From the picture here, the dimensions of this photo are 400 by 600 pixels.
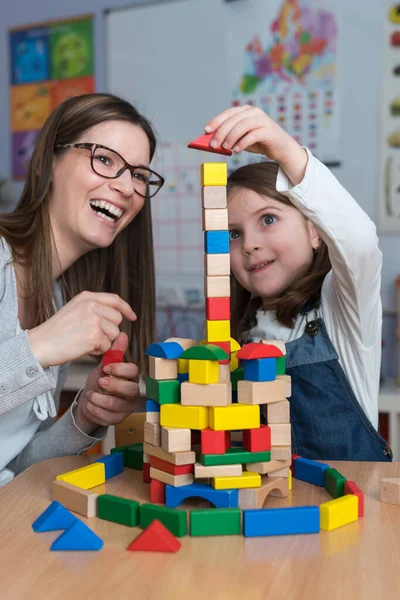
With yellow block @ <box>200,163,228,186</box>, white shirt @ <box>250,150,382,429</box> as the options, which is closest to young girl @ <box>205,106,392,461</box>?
white shirt @ <box>250,150,382,429</box>

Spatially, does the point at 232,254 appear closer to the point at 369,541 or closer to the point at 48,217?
the point at 48,217

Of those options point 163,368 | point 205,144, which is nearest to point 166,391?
point 163,368

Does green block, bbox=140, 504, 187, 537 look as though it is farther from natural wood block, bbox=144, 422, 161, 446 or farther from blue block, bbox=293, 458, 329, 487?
blue block, bbox=293, 458, 329, 487

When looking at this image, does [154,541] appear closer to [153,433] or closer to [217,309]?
[153,433]

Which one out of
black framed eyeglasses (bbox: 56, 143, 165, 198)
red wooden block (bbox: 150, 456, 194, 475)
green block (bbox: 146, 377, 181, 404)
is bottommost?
red wooden block (bbox: 150, 456, 194, 475)

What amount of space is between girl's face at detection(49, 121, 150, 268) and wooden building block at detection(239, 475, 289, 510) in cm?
69

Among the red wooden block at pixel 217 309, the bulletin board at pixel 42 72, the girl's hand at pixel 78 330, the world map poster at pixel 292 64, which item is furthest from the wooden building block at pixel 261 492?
the bulletin board at pixel 42 72

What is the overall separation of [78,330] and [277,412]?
0.34 m

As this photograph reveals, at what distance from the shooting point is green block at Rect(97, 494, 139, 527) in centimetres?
76

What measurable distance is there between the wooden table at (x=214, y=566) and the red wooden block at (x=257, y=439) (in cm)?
8

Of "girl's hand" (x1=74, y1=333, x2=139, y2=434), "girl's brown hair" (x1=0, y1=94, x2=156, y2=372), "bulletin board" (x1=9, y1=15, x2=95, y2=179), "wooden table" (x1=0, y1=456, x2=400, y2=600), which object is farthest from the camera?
"bulletin board" (x1=9, y1=15, x2=95, y2=179)

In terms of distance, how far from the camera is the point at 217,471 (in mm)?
790

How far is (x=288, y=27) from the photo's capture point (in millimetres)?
2541

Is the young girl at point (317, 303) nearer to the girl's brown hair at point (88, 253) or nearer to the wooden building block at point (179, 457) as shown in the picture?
the girl's brown hair at point (88, 253)
